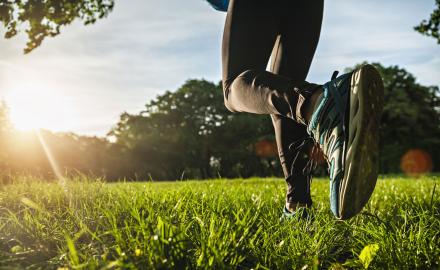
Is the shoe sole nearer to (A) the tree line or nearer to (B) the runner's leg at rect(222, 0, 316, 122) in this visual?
(B) the runner's leg at rect(222, 0, 316, 122)

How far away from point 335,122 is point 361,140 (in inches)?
5.4

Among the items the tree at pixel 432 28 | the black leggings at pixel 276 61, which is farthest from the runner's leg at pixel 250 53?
the tree at pixel 432 28

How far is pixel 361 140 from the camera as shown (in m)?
1.50

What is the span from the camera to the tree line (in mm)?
40125

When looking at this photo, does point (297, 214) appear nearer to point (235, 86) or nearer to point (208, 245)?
point (235, 86)

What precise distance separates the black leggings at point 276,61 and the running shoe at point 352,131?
0.14 metres

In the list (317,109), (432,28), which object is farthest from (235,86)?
(432,28)

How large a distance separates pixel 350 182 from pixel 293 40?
1154 mm

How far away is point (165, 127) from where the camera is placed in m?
44.6

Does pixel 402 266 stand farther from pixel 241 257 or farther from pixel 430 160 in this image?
pixel 430 160

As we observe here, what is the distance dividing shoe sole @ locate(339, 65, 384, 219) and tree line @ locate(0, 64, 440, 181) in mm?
36630

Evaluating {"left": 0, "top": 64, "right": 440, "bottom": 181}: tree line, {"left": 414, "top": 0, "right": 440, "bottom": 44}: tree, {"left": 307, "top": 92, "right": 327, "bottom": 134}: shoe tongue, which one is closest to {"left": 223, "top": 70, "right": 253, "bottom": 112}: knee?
{"left": 307, "top": 92, "right": 327, "bottom": 134}: shoe tongue

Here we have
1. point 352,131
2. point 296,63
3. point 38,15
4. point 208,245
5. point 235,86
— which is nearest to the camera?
point 208,245

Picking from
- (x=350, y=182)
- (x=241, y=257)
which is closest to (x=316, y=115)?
(x=350, y=182)
